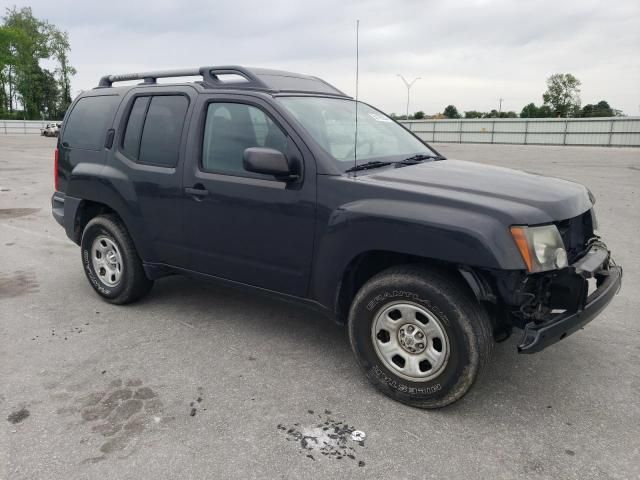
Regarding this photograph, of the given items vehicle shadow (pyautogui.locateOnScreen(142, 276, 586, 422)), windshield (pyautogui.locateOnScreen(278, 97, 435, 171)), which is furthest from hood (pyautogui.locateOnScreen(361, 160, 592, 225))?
vehicle shadow (pyautogui.locateOnScreen(142, 276, 586, 422))

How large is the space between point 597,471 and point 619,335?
71.8 inches

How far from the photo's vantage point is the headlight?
8.83 ft

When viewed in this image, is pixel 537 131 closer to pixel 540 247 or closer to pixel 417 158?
pixel 417 158

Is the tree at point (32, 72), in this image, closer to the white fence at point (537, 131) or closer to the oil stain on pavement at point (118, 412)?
the white fence at point (537, 131)

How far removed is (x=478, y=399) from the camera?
125 inches

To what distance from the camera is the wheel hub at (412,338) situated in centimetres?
301

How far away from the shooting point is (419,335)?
3.01m

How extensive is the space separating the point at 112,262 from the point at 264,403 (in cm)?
230

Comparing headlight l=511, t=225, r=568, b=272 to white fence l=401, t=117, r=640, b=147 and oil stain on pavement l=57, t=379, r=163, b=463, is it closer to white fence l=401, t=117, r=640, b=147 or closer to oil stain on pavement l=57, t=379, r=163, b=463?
oil stain on pavement l=57, t=379, r=163, b=463

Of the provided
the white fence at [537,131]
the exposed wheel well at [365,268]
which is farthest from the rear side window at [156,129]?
the white fence at [537,131]

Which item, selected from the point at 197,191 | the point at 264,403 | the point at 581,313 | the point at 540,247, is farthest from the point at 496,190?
the point at 197,191

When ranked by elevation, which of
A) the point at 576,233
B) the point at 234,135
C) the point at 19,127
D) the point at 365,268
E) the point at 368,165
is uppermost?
the point at 234,135

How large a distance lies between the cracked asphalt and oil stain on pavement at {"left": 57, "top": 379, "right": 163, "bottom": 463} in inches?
0.4

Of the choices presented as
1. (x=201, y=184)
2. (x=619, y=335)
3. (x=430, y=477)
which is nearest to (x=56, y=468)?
(x=430, y=477)
